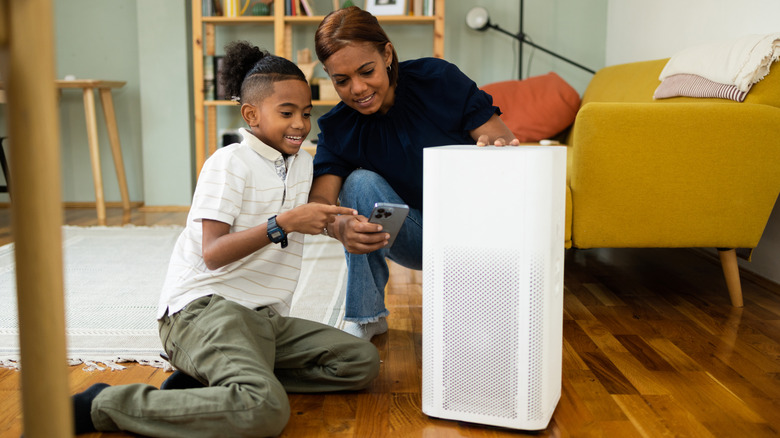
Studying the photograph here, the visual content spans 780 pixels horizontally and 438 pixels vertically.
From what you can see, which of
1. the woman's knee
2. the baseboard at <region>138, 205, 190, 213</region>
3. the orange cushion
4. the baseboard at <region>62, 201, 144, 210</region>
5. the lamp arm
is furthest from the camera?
the baseboard at <region>62, 201, 144, 210</region>

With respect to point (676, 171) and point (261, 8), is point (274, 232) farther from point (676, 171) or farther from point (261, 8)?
point (261, 8)

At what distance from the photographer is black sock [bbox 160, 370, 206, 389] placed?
3.82 feet

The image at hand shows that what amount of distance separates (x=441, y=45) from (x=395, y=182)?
6.15 ft

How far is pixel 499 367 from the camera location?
106cm

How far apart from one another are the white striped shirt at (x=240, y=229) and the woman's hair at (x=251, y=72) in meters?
0.09

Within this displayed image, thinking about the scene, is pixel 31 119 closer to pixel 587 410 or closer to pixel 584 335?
pixel 587 410

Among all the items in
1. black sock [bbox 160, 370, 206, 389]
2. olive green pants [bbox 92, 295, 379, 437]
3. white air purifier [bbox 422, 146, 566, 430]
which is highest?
white air purifier [bbox 422, 146, 566, 430]

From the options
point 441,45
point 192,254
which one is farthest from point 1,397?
point 441,45

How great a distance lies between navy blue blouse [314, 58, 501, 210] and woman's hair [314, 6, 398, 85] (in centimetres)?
17

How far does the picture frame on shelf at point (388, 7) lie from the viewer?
10.9ft

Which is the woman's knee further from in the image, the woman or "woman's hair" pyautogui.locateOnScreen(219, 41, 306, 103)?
"woman's hair" pyautogui.locateOnScreen(219, 41, 306, 103)

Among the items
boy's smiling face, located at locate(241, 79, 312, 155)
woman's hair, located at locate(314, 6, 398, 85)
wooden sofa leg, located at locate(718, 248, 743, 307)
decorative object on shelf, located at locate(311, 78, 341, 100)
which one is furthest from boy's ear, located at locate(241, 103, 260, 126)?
decorative object on shelf, located at locate(311, 78, 341, 100)

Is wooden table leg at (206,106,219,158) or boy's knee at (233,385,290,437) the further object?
wooden table leg at (206,106,219,158)

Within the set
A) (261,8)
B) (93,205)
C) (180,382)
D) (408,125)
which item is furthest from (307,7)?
(180,382)
